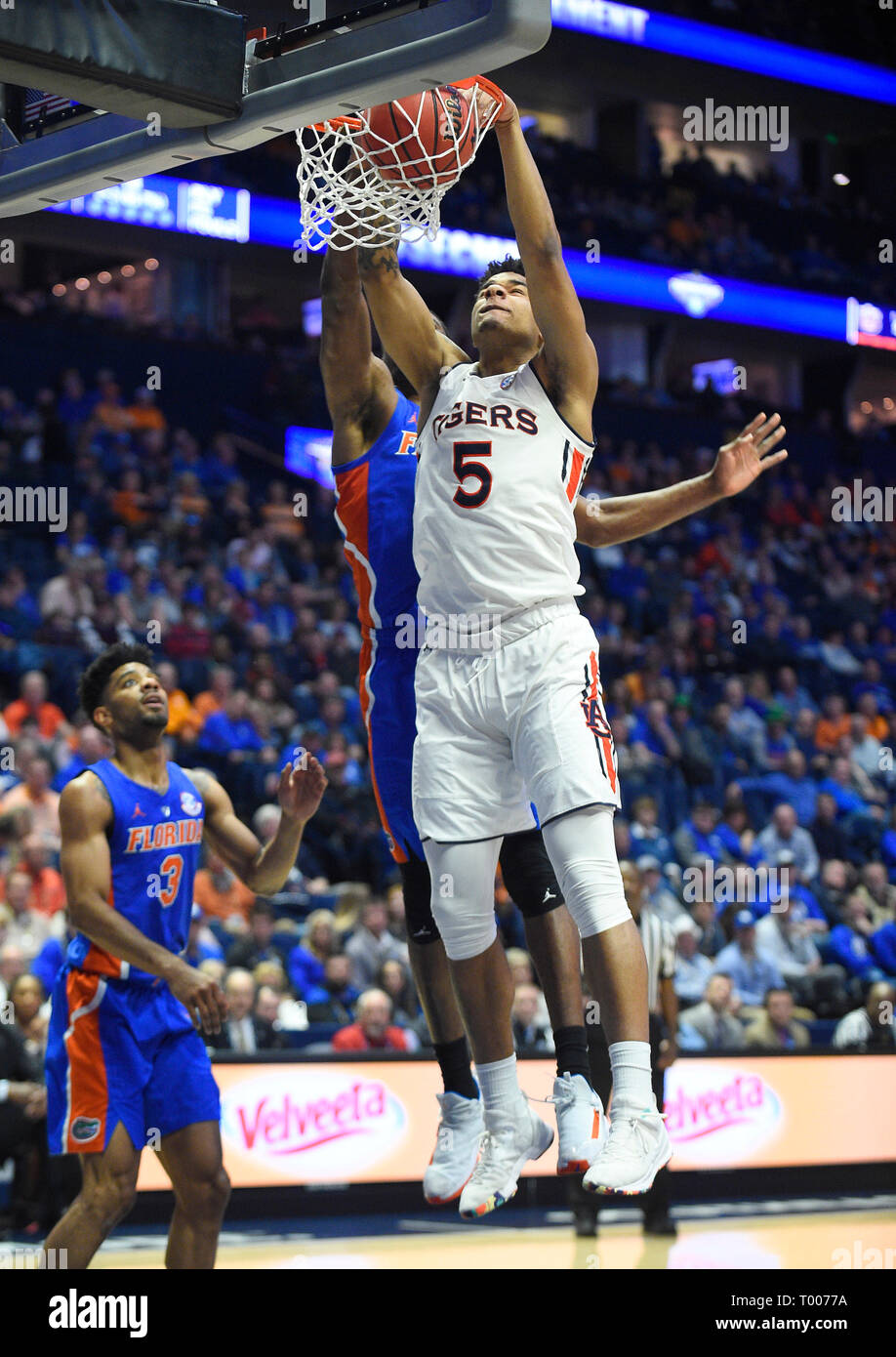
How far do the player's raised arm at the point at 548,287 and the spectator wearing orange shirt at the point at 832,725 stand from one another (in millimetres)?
11367

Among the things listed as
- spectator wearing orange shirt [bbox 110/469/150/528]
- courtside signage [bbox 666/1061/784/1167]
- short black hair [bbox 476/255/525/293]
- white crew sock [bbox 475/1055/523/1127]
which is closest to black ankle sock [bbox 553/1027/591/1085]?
white crew sock [bbox 475/1055/523/1127]

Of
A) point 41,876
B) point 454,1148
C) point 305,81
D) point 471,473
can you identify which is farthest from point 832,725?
point 305,81

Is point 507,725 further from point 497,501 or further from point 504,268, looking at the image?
point 504,268

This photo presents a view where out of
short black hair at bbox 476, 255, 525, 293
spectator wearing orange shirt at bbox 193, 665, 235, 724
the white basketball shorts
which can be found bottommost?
the white basketball shorts

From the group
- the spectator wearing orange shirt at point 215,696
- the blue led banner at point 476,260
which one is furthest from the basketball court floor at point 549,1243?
the blue led banner at point 476,260

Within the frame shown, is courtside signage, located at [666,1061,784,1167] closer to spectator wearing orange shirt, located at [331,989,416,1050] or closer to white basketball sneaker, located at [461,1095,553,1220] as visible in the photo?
spectator wearing orange shirt, located at [331,989,416,1050]

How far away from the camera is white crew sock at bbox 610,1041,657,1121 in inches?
149

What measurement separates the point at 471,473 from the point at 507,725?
62 cm

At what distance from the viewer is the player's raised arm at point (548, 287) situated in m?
4.09

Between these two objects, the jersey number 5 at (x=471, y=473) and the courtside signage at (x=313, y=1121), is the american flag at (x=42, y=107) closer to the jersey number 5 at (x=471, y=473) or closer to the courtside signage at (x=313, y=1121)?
the jersey number 5 at (x=471, y=473)

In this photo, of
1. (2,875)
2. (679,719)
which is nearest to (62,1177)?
(2,875)

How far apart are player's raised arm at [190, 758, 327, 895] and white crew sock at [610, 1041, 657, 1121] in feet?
6.05
